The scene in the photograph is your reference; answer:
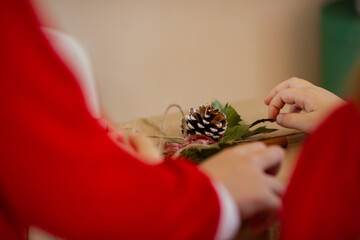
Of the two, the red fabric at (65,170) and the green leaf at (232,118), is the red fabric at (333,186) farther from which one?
the green leaf at (232,118)

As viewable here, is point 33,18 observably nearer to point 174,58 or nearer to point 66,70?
point 66,70

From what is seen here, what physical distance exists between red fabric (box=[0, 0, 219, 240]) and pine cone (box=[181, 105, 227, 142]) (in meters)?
0.30

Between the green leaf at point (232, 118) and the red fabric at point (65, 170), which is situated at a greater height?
the red fabric at point (65, 170)

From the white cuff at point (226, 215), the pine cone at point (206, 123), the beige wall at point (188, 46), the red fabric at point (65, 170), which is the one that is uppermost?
the red fabric at point (65, 170)

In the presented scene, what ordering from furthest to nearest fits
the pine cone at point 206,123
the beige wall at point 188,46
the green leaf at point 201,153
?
the beige wall at point 188,46 < the pine cone at point 206,123 < the green leaf at point 201,153

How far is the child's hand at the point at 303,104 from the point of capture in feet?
2.17

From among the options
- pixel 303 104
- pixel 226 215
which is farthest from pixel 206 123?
pixel 226 215

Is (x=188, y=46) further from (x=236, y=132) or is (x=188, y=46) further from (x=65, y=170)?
(x=65, y=170)

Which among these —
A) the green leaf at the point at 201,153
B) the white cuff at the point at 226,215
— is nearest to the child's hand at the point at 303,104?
the green leaf at the point at 201,153

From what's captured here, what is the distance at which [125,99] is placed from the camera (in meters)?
1.75

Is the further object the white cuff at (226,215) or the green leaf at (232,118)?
the green leaf at (232,118)

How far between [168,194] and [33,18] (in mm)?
156

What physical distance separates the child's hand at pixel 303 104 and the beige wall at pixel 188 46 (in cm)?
95

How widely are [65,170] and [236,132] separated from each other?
0.38 m
